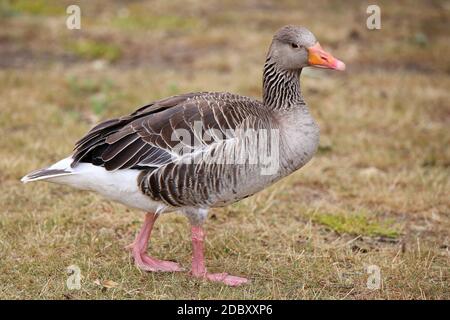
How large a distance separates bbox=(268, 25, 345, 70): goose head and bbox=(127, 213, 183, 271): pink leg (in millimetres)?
1456

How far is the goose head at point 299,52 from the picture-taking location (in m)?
4.81

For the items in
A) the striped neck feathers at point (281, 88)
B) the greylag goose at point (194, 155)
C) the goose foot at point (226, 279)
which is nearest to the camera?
the greylag goose at point (194, 155)

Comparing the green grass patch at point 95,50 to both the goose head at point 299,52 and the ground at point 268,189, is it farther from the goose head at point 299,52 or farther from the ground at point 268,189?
the goose head at point 299,52

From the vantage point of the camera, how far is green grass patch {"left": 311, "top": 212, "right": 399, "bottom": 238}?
18.7ft

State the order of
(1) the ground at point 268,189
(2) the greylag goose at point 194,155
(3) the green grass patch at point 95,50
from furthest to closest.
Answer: (3) the green grass patch at point 95,50 < (1) the ground at point 268,189 < (2) the greylag goose at point 194,155

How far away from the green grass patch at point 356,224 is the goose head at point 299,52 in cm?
150

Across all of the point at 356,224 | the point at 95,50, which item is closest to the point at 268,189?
the point at 356,224

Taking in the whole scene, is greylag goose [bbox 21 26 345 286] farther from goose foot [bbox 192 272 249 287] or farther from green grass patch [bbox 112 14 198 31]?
green grass patch [bbox 112 14 198 31]

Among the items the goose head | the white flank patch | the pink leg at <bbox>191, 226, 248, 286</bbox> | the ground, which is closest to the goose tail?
the white flank patch

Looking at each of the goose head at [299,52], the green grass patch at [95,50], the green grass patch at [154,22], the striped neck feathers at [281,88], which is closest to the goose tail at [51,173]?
the striped neck feathers at [281,88]

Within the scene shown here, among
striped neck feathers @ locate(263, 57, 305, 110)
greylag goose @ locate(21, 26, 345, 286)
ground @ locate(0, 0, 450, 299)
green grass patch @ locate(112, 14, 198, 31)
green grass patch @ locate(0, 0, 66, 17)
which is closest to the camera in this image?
greylag goose @ locate(21, 26, 345, 286)

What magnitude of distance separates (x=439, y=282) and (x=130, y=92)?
542 cm

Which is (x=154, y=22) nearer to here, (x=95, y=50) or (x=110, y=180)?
(x=95, y=50)
